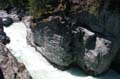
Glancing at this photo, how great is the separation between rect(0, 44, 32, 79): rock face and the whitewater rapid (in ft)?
40.6

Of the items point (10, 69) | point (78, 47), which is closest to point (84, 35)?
point (78, 47)

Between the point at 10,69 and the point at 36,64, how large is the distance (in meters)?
14.3

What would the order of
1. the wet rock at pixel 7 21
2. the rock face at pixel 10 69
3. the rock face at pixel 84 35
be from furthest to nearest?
the wet rock at pixel 7 21, the rock face at pixel 84 35, the rock face at pixel 10 69

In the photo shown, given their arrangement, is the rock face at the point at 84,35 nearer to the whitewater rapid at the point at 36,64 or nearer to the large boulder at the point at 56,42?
the large boulder at the point at 56,42

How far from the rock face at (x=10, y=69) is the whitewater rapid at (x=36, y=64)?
12.4 metres

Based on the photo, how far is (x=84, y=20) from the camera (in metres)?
18.4

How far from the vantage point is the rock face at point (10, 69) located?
16.8 feet

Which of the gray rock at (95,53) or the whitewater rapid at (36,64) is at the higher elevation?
the gray rock at (95,53)

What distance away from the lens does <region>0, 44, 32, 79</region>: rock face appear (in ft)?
16.8

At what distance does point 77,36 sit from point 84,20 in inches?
45.1

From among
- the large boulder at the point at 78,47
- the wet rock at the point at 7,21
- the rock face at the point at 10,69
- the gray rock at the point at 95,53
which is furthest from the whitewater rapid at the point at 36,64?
the rock face at the point at 10,69

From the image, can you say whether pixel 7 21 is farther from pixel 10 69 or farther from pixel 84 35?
pixel 10 69

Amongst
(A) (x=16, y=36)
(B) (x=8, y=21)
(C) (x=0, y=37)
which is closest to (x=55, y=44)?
(A) (x=16, y=36)

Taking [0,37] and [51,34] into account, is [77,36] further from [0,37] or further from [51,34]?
[0,37]
